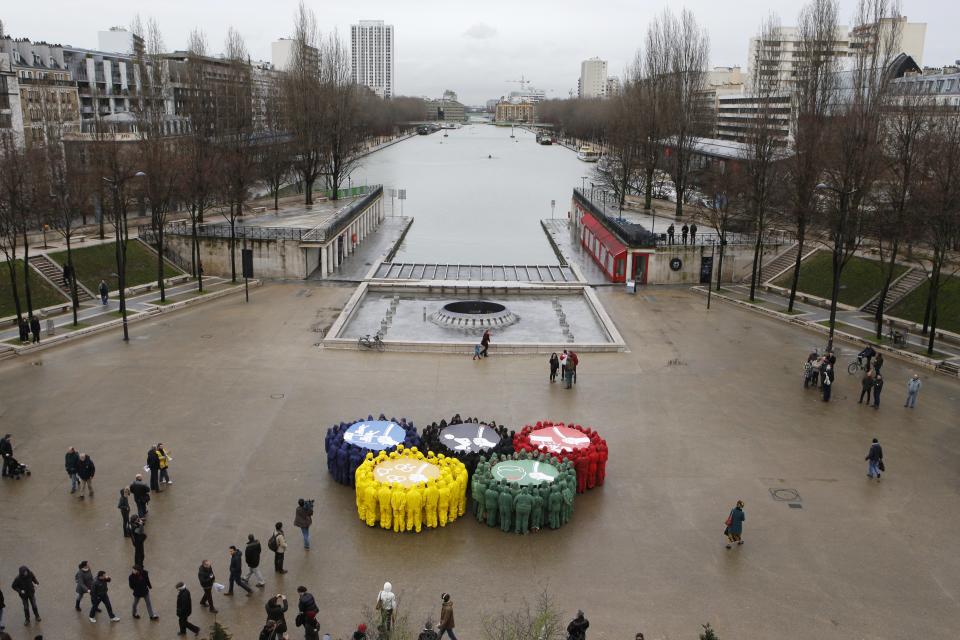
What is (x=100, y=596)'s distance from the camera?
12773 millimetres

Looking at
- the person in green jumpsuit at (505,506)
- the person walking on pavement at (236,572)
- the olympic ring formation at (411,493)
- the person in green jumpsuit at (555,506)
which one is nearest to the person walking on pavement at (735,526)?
the person in green jumpsuit at (555,506)

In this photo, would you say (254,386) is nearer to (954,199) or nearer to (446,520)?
(446,520)

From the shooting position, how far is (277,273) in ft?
145

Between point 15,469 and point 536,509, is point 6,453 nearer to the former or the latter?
point 15,469

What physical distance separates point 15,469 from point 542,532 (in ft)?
42.1

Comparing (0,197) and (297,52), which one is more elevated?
(297,52)

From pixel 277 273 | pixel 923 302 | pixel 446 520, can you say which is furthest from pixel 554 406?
pixel 277 273

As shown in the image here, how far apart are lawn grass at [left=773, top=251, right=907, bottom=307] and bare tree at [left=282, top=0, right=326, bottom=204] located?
39.3m

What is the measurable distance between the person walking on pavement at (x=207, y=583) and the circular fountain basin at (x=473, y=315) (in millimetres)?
20436

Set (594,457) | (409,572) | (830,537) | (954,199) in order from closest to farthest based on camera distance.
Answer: (409,572), (830,537), (594,457), (954,199)

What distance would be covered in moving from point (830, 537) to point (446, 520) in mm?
8426

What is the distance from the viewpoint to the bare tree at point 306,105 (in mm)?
62625

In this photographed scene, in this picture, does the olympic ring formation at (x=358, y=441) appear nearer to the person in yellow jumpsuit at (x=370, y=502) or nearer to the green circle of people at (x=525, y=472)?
the person in yellow jumpsuit at (x=370, y=502)

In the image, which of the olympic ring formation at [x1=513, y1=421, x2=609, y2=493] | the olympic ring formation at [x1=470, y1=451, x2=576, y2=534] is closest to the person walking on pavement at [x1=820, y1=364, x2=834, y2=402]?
the olympic ring formation at [x1=513, y1=421, x2=609, y2=493]
